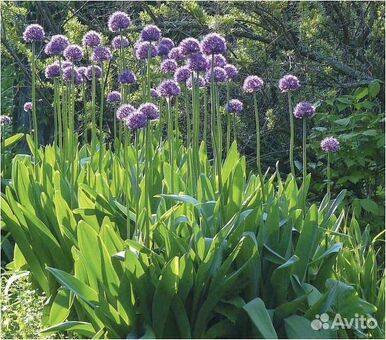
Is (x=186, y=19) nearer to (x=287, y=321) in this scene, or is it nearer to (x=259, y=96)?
(x=259, y=96)

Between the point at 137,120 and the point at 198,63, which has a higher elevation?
the point at 198,63

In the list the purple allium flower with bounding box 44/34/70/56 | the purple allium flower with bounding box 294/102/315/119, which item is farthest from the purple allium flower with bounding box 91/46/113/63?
the purple allium flower with bounding box 294/102/315/119

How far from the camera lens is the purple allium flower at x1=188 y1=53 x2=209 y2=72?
3723 millimetres

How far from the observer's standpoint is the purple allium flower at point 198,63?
12.2 feet

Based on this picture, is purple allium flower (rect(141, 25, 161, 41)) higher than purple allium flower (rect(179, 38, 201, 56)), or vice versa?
purple allium flower (rect(141, 25, 161, 41))

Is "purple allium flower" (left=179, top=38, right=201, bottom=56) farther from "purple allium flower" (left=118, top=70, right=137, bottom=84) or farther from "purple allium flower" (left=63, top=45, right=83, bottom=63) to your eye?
"purple allium flower" (left=63, top=45, right=83, bottom=63)

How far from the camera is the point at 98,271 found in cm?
336

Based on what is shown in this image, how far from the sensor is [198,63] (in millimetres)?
3719

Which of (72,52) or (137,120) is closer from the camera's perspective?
(137,120)

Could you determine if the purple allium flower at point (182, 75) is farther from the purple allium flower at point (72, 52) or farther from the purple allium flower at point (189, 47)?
the purple allium flower at point (72, 52)

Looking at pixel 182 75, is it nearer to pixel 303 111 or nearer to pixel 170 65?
pixel 170 65

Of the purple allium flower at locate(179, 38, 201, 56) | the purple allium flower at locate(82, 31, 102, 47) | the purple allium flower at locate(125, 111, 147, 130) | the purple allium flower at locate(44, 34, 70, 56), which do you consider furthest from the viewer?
the purple allium flower at locate(82, 31, 102, 47)

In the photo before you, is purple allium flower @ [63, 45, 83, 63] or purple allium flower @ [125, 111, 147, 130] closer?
purple allium flower @ [125, 111, 147, 130]

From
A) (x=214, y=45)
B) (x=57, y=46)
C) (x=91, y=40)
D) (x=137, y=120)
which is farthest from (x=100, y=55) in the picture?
(x=137, y=120)
